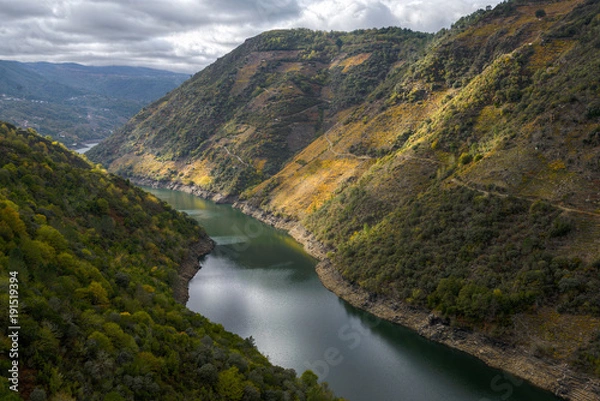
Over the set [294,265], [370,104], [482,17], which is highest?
[482,17]

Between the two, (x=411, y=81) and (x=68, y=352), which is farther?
(x=411, y=81)

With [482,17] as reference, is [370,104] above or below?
below

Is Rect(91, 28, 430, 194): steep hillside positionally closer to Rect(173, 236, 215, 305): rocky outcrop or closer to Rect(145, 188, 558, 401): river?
Rect(173, 236, 215, 305): rocky outcrop

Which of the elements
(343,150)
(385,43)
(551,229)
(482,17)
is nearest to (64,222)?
(551,229)

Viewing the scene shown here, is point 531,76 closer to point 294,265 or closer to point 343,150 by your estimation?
point 343,150

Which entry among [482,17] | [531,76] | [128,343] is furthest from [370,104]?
[128,343]

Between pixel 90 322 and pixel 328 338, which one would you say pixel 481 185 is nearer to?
pixel 328 338

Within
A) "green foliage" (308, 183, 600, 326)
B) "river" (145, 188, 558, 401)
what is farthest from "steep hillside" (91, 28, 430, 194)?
"green foliage" (308, 183, 600, 326)

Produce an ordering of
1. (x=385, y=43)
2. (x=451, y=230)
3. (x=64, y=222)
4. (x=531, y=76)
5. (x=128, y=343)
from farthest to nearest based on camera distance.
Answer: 1. (x=385, y=43)
2. (x=531, y=76)
3. (x=451, y=230)
4. (x=64, y=222)
5. (x=128, y=343)

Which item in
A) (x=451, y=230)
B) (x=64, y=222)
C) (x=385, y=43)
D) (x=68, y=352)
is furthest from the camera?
(x=385, y=43)
